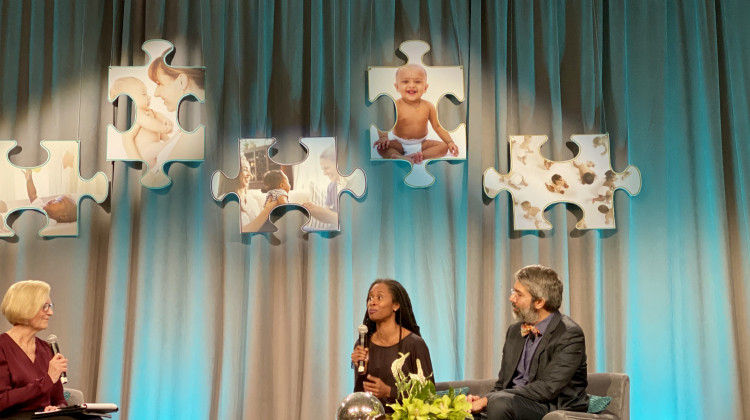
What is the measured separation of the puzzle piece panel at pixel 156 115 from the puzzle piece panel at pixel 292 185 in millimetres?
302

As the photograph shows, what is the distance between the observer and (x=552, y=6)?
5426mm

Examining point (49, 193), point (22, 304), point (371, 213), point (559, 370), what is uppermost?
point (49, 193)

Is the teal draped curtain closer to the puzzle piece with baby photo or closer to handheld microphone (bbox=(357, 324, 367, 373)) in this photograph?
the puzzle piece with baby photo

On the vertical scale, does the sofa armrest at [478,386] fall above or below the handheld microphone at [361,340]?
below

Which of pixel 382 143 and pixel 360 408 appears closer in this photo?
pixel 360 408

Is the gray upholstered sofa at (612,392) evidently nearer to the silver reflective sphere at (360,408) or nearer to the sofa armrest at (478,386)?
the sofa armrest at (478,386)

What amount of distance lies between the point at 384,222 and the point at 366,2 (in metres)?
1.46

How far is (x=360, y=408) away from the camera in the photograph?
10.9 ft

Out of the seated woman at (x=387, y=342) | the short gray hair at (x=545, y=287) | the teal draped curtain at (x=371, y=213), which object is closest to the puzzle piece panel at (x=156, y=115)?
the teal draped curtain at (x=371, y=213)

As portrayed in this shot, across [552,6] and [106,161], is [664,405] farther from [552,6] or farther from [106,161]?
[106,161]

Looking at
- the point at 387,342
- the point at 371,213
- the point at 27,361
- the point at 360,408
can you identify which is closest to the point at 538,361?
the point at 387,342

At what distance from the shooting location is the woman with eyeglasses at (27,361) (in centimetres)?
384

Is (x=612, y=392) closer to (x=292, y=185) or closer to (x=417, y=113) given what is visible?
(x=417, y=113)

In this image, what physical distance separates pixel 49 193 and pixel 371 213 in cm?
204
